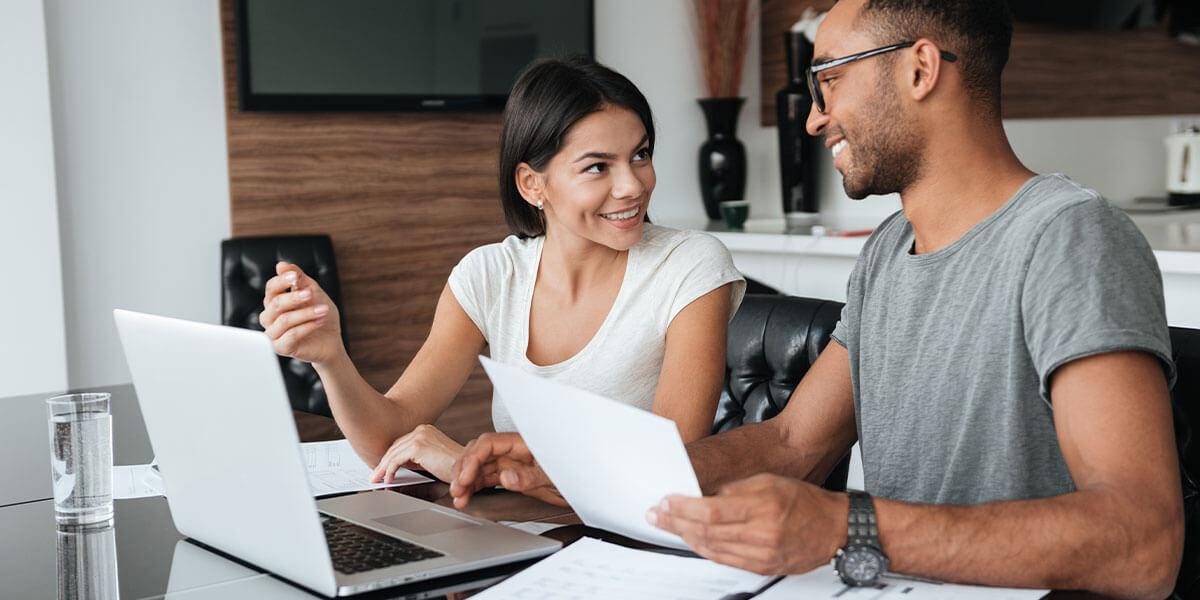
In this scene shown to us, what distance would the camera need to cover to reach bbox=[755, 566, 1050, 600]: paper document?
94cm

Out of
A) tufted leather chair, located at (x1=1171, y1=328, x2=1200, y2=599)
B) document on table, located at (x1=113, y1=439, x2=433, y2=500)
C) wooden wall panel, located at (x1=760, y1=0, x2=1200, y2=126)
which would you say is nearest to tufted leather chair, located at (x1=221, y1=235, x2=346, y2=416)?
document on table, located at (x1=113, y1=439, x2=433, y2=500)

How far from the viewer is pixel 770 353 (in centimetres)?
169

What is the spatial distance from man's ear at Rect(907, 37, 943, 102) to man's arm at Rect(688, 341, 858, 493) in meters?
0.35

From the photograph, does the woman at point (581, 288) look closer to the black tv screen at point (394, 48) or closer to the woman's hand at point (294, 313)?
the woman's hand at point (294, 313)

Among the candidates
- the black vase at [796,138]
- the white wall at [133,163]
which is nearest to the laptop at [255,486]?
the white wall at [133,163]

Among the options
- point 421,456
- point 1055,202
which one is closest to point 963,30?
point 1055,202

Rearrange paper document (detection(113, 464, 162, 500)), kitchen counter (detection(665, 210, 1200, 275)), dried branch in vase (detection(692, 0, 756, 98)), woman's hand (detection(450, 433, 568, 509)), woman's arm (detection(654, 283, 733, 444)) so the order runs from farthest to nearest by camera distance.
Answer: dried branch in vase (detection(692, 0, 756, 98))
kitchen counter (detection(665, 210, 1200, 275))
woman's arm (detection(654, 283, 733, 444))
paper document (detection(113, 464, 162, 500))
woman's hand (detection(450, 433, 568, 509))

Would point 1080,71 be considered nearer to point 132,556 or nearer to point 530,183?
point 530,183

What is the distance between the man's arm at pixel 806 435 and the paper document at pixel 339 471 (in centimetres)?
38

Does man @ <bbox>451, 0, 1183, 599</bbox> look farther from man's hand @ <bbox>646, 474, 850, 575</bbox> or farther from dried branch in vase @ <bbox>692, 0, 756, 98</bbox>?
dried branch in vase @ <bbox>692, 0, 756, 98</bbox>

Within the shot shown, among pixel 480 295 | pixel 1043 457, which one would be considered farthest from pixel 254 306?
pixel 1043 457

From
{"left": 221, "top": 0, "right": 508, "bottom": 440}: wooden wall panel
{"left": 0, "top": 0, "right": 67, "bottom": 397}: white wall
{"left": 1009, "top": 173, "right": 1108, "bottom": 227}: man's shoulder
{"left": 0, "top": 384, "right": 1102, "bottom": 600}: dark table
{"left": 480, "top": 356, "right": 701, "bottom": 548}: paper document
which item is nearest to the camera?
{"left": 480, "top": 356, "right": 701, "bottom": 548}: paper document

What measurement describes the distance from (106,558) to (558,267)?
2.95 ft

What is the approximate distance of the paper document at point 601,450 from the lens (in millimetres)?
907
